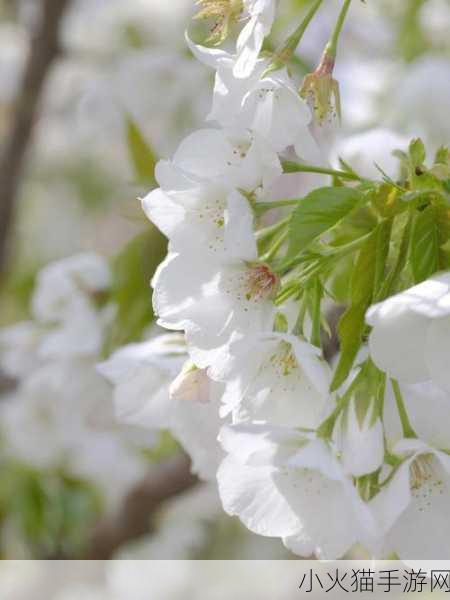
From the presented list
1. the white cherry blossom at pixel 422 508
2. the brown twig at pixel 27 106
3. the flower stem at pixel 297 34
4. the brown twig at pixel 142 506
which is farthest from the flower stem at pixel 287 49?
the brown twig at pixel 27 106

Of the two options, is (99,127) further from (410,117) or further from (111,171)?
(111,171)

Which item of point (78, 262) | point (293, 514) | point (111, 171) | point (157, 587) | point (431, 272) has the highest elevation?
point (431, 272)

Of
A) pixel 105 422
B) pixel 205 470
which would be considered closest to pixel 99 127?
pixel 105 422

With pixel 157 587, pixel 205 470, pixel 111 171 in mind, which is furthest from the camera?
pixel 111 171

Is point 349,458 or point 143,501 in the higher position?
point 349,458

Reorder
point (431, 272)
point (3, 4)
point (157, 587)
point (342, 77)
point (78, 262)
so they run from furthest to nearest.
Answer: point (3, 4)
point (157, 587)
point (342, 77)
point (78, 262)
point (431, 272)

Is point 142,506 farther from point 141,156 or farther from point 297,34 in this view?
point 297,34

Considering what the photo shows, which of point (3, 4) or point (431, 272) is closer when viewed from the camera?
point (431, 272)

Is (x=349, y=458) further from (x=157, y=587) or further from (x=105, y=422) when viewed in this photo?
(x=157, y=587)
